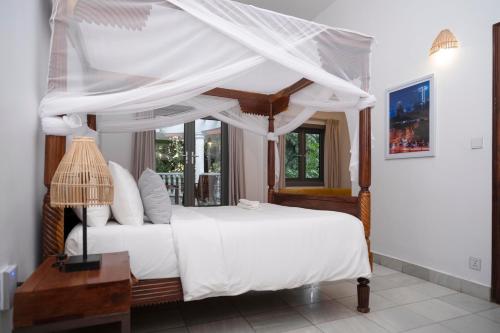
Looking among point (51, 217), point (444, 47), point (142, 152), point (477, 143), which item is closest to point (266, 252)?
point (51, 217)

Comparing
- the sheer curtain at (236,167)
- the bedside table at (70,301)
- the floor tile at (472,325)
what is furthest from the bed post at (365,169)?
the sheer curtain at (236,167)

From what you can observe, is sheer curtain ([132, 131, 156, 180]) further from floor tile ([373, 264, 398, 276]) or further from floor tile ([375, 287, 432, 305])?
floor tile ([375, 287, 432, 305])

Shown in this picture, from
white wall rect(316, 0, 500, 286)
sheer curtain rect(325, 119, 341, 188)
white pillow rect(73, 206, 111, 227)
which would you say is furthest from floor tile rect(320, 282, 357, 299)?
sheer curtain rect(325, 119, 341, 188)

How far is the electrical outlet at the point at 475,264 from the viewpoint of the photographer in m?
2.58

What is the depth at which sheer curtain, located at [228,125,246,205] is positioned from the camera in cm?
521

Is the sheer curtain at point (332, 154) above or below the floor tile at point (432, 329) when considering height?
above

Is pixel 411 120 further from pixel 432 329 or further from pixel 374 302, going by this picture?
pixel 432 329

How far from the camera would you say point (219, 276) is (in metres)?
1.84

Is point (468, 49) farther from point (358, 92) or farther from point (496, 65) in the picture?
point (358, 92)

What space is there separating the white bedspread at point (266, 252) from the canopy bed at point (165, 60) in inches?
6.1

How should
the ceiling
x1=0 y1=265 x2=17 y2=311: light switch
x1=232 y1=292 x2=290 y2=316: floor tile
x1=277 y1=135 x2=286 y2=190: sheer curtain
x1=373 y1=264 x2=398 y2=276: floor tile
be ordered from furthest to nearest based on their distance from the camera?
x1=277 y1=135 x2=286 y2=190: sheer curtain → the ceiling → x1=373 y1=264 x2=398 y2=276: floor tile → x1=232 y1=292 x2=290 y2=316: floor tile → x1=0 y1=265 x2=17 y2=311: light switch

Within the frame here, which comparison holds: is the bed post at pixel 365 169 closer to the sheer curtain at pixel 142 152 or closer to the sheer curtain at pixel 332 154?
the sheer curtain at pixel 142 152

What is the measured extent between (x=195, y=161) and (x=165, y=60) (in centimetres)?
329

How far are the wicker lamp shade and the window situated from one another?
5293 millimetres
